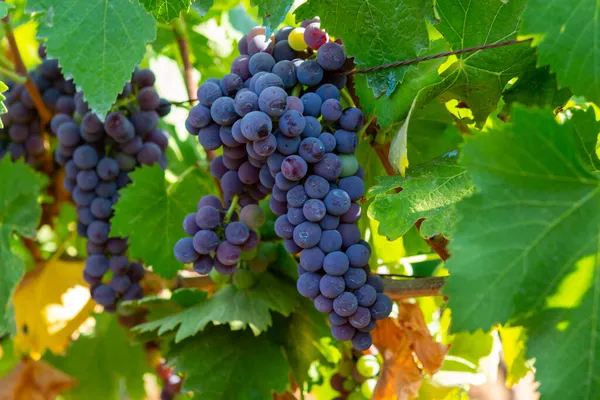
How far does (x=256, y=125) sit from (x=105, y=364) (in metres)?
1.29

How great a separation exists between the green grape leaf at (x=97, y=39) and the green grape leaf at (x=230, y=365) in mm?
425

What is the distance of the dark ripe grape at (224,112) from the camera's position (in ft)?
2.68

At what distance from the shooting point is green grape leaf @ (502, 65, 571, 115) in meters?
0.85

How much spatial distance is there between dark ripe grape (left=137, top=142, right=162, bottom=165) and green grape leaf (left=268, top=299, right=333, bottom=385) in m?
0.38

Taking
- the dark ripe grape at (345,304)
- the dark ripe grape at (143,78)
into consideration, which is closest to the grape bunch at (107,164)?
the dark ripe grape at (143,78)

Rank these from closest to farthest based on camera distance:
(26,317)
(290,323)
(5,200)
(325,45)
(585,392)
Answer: (585,392) → (325,45) → (290,323) → (5,200) → (26,317)

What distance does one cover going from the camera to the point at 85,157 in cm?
116

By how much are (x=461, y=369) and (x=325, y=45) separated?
68cm

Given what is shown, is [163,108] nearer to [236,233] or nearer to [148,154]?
[148,154]

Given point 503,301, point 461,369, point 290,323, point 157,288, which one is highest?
point 503,301

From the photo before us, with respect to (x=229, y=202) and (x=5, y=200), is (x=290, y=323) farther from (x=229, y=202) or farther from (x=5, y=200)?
→ (x=5, y=200)

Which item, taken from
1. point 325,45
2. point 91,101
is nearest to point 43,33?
point 91,101

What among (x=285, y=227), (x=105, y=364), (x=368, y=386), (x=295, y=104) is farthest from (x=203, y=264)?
(x=105, y=364)

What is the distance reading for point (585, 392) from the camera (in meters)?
0.62
